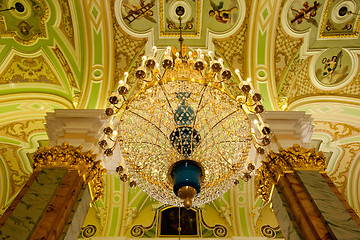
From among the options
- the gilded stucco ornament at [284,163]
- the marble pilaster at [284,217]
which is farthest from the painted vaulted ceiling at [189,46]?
the marble pilaster at [284,217]

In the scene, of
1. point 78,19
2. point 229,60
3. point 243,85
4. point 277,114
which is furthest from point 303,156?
point 78,19

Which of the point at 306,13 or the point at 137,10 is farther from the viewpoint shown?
the point at 137,10

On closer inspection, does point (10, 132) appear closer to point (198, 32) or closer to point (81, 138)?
point (81, 138)

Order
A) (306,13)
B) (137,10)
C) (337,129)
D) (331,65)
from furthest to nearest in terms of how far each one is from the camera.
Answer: (337,129)
(331,65)
(137,10)
(306,13)

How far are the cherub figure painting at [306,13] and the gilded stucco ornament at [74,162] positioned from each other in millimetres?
5263

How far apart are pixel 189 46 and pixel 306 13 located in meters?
2.70

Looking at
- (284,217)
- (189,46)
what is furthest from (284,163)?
(189,46)

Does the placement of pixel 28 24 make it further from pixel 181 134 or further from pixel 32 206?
pixel 181 134

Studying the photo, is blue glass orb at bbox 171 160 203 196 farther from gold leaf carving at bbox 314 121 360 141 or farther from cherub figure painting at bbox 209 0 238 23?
gold leaf carving at bbox 314 121 360 141

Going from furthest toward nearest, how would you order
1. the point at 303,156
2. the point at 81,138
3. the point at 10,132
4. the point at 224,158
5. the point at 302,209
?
the point at 10,132
the point at 81,138
the point at 303,156
the point at 224,158
the point at 302,209

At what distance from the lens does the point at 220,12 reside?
22.6ft

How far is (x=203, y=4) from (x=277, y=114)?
126 inches

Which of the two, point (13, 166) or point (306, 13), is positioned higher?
point (306, 13)

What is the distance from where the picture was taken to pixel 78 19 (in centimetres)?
657
